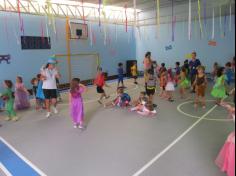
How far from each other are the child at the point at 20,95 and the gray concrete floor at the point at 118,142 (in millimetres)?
700

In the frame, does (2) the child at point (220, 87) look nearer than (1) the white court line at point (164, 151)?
No

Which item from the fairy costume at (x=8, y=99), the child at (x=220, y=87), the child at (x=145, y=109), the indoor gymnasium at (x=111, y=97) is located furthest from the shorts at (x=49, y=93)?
the child at (x=220, y=87)

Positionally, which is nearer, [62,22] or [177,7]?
[62,22]

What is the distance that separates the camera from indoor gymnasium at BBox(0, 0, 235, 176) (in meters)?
3.04

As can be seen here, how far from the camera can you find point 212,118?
4.72m

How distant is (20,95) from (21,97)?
66 mm

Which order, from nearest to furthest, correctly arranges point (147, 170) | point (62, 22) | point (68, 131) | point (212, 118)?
point (147, 170) → point (68, 131) → point (212, 118) → point (62, 22)

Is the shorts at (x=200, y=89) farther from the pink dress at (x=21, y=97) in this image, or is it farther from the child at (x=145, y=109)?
the pink dress at (x=21, y=97)

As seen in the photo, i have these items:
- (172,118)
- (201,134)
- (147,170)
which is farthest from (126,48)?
(147,170)

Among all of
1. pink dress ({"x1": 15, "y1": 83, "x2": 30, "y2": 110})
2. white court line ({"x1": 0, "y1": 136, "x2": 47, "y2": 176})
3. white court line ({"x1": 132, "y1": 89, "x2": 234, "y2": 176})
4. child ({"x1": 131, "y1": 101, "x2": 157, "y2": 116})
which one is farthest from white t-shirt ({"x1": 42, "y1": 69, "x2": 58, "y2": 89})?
white court line ({"x1": 132, "y1": 89, "x2": 234, "y2": 176})

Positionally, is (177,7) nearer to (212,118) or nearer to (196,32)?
(196,32)

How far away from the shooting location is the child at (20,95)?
5.95 m

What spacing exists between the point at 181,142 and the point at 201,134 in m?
0.55

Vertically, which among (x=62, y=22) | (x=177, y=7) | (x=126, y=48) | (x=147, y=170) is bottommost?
(x=147, y=170)
